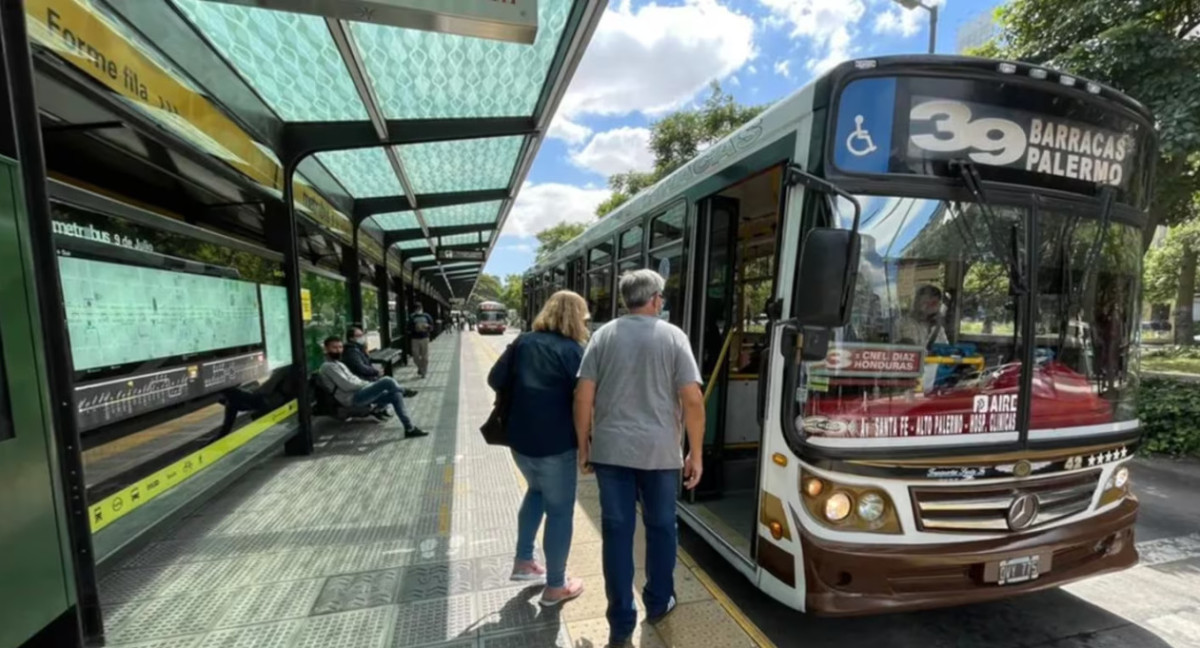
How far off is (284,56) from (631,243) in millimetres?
3444

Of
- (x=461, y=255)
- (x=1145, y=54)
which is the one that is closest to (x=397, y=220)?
(x=461, y=255)

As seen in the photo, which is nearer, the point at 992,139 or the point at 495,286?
the point at 992,139

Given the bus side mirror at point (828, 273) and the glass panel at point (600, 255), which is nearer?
the bus side mirror at point (828, 273)

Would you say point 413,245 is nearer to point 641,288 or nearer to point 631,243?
point 631,243

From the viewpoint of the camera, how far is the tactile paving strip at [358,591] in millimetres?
3080

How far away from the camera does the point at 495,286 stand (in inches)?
4021

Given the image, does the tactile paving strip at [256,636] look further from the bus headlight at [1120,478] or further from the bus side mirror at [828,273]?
the bus headlight at [1120,478]

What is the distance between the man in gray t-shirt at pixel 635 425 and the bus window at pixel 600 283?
3.31 meters

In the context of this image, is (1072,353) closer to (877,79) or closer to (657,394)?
(877,79)

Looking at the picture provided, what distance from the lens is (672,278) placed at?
4363mm

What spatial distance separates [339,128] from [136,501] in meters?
4.15

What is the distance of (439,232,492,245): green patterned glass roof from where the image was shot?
1722 centimetres

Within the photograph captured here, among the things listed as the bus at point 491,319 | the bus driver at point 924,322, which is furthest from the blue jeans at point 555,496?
the bus at point 491,319

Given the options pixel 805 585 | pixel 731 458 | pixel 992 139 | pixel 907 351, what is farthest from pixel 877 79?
pixel 731 458
